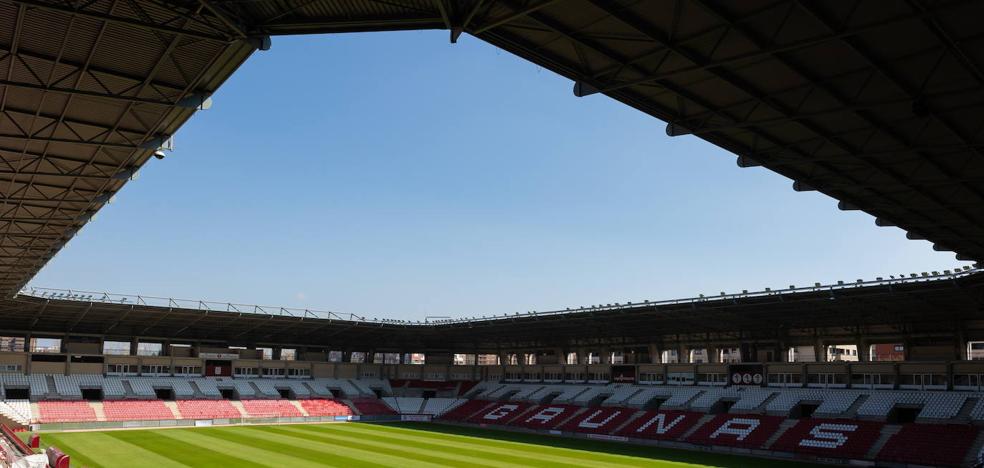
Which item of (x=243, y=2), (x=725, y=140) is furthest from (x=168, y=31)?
(x=725, y=140)

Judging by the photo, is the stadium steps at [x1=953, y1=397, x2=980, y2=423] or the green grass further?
the stadium steps at [x1=953, y1=397, x2=980, y2=423]

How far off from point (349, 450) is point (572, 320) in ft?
76.7

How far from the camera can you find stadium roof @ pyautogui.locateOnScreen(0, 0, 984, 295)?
40.8ft

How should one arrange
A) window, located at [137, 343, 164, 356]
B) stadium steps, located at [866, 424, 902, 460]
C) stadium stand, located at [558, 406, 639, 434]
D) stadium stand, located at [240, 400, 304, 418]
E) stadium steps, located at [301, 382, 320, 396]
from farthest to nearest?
stadium steps, located at [301, 382, 320, 396] → window, located at [137, 343, 164, 356] → stadium stand, located at [240, 400, 304, 418] → stadium stand, located at [558, 406, 639, 434] → stadium steps, located at [866, 424, 902, 460]

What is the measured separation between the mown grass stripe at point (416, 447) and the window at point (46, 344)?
24189 millimetres

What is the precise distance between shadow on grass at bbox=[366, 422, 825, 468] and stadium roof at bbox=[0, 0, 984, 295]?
79.3 ft

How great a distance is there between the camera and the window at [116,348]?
6594 centimetres

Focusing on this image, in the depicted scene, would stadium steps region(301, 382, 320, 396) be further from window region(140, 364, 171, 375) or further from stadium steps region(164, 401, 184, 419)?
stadium steps region(164, 401, 184, 419)

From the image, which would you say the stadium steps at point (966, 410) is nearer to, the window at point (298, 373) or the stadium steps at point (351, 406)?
the stadium steps at point (351, 406)

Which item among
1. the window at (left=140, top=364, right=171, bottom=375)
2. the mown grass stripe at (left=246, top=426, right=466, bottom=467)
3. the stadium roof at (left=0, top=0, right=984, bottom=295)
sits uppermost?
the stadium roof at (left=0, top=0, right=984, bottom=295)

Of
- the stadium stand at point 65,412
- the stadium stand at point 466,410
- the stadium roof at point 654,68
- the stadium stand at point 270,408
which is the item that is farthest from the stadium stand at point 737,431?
the stadium stand at point 65,412

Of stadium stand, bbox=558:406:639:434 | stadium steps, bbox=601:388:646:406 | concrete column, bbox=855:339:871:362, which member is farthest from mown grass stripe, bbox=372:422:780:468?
concrete column, bbox=855:339:871:362

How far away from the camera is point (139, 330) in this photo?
6656 centimetres

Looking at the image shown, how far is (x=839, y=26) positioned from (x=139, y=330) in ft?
222
